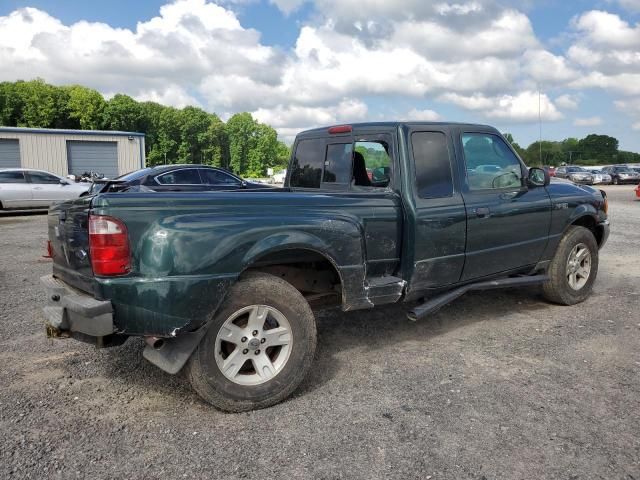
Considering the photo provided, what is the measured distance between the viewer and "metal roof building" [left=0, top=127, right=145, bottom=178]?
94.0 ft

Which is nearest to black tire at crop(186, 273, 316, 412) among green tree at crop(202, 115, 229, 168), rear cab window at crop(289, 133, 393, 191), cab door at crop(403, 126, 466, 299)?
cab door at crop(403, 126, 466, 299)

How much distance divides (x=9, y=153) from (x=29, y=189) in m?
15.3

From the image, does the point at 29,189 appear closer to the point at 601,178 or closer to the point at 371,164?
the point at 371,164

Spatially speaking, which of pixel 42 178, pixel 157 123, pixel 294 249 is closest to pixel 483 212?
pixel 294 249

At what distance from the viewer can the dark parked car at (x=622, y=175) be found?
4028cm

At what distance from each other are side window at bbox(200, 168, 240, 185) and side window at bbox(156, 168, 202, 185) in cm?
19

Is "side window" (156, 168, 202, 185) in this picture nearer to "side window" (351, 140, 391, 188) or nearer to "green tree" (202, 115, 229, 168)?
"side window" (351, 140, 391, 188)

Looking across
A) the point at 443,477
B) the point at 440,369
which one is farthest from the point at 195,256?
the point at 440,369

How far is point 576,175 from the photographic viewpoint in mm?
39375

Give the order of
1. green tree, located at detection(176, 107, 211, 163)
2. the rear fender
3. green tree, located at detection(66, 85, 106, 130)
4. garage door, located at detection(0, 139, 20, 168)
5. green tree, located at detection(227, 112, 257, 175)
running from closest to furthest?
the rear fender
garage door, located at detection(0, 139, 20, 168)
green tree, located at detection(66, 85, 106, 130)
green tree, located at detection(176, 107, 211, 163)
green tree, located at detection(227, 112, 257, 175)

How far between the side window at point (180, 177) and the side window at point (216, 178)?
0.19 meters

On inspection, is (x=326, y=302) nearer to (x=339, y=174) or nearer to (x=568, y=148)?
(x=339, y=174)

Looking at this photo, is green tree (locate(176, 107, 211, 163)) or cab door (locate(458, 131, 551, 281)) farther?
green tree (locate(176, 107, 211, 163))

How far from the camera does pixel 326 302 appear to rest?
423cm
